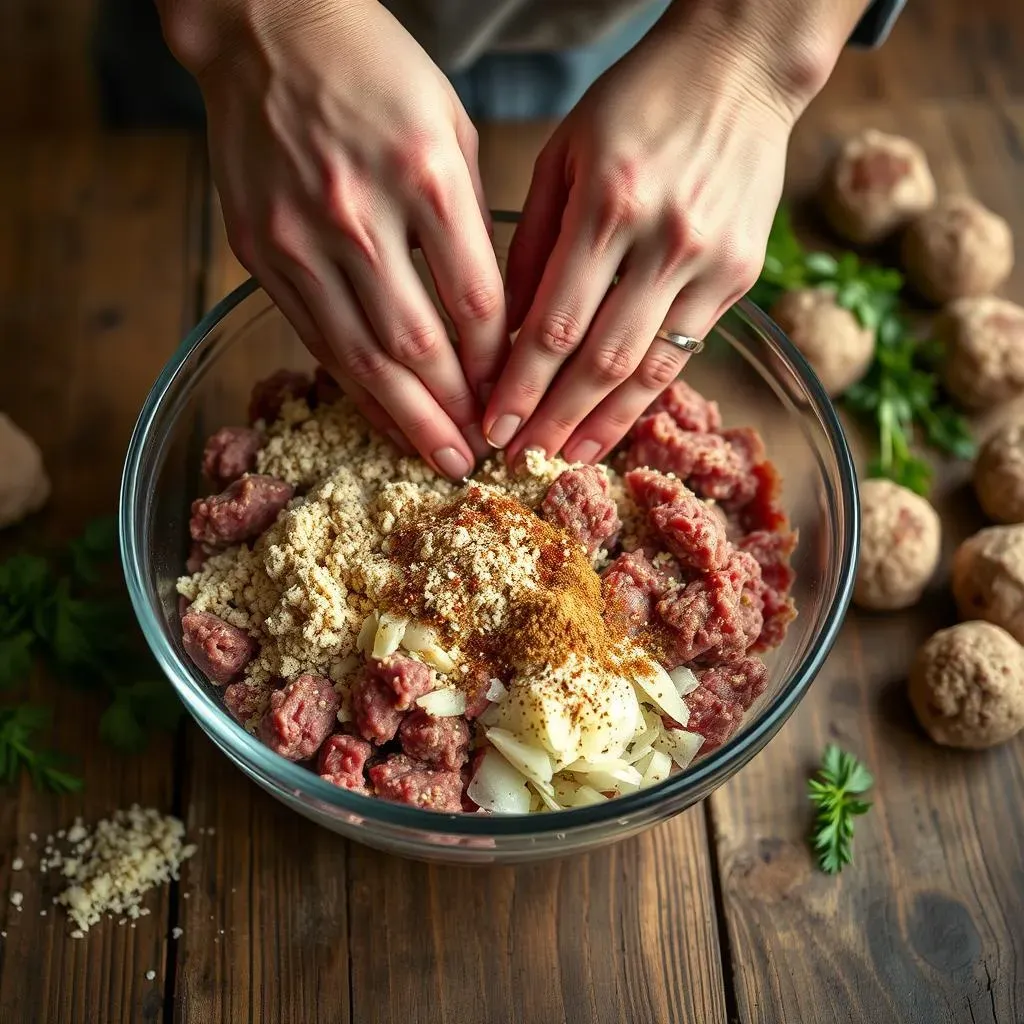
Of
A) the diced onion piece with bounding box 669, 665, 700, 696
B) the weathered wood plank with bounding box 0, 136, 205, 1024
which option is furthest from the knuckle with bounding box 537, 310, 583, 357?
the weathered wood plank with bounding box 0, 136, 205, 1024

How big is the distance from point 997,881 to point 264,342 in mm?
1619

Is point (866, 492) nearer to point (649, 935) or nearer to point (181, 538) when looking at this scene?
point (649, 935)

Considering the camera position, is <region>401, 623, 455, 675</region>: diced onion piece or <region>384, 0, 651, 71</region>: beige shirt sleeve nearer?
<region>401, 623, 455, 675</region>: diced onion piece

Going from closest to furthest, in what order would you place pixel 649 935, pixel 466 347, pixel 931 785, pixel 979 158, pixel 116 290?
pixel 466 347, pixel 649 935, pixel 931 785, pixel 116 290, pixel 979 158

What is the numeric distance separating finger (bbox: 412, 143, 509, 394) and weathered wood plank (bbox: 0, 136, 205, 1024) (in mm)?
940

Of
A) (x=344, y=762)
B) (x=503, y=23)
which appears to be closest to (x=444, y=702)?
(x=344, y=762)

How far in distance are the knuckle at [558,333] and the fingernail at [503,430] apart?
128mm

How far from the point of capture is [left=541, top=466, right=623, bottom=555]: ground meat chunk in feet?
5.57

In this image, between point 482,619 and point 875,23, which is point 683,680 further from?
point 875,23

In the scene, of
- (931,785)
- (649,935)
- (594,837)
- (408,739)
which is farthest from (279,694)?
(931,785)

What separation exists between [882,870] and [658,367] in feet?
3.09

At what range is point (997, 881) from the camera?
6.39 feet

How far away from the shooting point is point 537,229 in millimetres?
1764

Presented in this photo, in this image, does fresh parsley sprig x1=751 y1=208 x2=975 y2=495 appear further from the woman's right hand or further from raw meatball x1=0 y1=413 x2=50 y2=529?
raw meatball x1=0 y1=413 x2=50 y2=529
